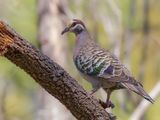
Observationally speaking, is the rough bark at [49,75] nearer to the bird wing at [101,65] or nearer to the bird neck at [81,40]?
the bird wing at [101,65]

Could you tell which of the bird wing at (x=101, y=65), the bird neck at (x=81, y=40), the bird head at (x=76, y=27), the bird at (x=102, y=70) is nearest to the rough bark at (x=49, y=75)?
the bird at (x=102, y=70)

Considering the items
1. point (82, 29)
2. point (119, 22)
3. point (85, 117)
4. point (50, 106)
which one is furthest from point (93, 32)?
point (85, 117)

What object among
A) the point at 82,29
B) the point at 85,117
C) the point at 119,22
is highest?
the point at 119,22

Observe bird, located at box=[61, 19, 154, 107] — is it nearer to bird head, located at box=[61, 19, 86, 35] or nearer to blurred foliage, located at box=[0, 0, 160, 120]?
bird head, located at box=[61, 19, 86, 35]

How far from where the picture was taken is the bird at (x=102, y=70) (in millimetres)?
5449

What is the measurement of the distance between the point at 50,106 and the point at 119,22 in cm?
184

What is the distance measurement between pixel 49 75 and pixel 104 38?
697cm

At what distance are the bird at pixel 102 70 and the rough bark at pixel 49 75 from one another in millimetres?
615

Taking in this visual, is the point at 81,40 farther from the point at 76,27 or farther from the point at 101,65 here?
the point at 101,65

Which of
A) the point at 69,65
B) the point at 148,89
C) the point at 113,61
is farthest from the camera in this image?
the point at 148,89

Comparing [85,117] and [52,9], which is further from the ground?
[52,9]

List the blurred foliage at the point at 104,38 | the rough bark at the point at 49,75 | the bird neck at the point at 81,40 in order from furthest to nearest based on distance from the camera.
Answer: the blurred foliage at the point at 104,38 < the bird neck at the point at 81,40 < the rough bark at the point at 49,75

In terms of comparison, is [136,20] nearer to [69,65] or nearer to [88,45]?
[69,65]

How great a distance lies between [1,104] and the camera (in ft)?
33.8
